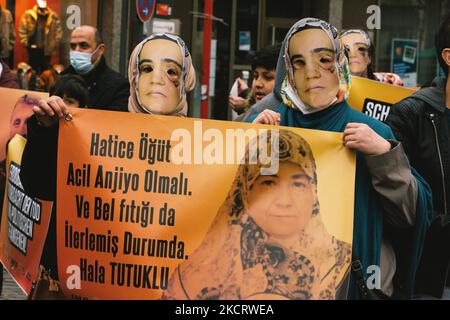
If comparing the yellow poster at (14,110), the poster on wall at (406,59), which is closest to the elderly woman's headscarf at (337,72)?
the yellow poster at (14,110)

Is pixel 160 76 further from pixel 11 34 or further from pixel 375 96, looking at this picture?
pixel 11 34

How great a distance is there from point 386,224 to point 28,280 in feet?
4.60

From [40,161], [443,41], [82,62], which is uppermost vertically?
A: [443,41]

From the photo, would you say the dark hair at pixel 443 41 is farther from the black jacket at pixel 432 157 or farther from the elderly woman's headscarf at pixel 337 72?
the elderly woman's headscarf at pixel 337 72

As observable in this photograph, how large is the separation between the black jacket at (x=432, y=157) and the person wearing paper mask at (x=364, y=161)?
0.21 m

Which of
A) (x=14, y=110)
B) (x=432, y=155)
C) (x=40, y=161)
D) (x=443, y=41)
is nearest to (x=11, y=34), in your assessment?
(x=14, y=110)

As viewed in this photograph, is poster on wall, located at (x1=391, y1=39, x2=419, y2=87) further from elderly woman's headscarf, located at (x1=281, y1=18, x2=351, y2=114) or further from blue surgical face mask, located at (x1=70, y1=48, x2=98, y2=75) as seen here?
elderly woman's headscarf, located at (x1=281, y1=18, x2=351, y2=114)

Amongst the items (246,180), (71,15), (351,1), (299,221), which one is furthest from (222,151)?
(351,1)

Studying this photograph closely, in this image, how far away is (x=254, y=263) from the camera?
360 cm

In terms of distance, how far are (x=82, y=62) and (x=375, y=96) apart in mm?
2206

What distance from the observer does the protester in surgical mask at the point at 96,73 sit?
22.2ft

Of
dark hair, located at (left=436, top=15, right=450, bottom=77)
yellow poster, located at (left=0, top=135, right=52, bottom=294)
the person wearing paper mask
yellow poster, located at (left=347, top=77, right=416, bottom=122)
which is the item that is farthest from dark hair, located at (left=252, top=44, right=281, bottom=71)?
the person wearing paper mask

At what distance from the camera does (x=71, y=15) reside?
536 inches

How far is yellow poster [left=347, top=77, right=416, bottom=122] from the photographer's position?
621 centimetres
